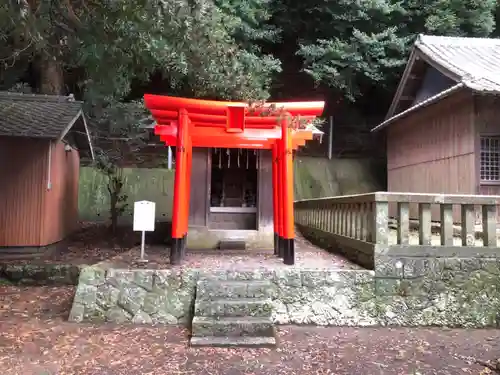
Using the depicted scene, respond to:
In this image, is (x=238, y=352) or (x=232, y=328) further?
(x=232, y=328)

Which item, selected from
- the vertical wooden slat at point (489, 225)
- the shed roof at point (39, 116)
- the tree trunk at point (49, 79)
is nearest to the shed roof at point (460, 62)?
the vertical wooden slat at point (489, 225)

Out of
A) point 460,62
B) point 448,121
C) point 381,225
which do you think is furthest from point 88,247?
point 460,62

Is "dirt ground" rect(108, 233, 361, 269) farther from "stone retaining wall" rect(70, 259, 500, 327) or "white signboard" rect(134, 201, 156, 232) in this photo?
"white signboard" rect(134, 201, 156, 232)

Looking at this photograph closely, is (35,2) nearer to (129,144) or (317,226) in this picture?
(317,226)

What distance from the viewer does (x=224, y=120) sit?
764 centimetres

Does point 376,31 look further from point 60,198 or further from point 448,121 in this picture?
point 60,198

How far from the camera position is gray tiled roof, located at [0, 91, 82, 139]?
31.1ft

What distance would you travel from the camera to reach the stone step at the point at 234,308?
581cm

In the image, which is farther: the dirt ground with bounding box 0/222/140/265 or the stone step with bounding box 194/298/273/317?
the dirt ground with bounding box 0/222/140/265

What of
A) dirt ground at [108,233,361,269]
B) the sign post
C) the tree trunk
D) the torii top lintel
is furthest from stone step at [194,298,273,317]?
the tree trunk

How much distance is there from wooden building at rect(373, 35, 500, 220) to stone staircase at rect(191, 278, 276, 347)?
283 inches

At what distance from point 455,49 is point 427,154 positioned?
3.55 metres

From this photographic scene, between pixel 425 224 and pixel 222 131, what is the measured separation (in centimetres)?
401

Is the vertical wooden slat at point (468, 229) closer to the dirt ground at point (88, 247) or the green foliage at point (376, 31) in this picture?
the dirt ground at point (88, 247)
